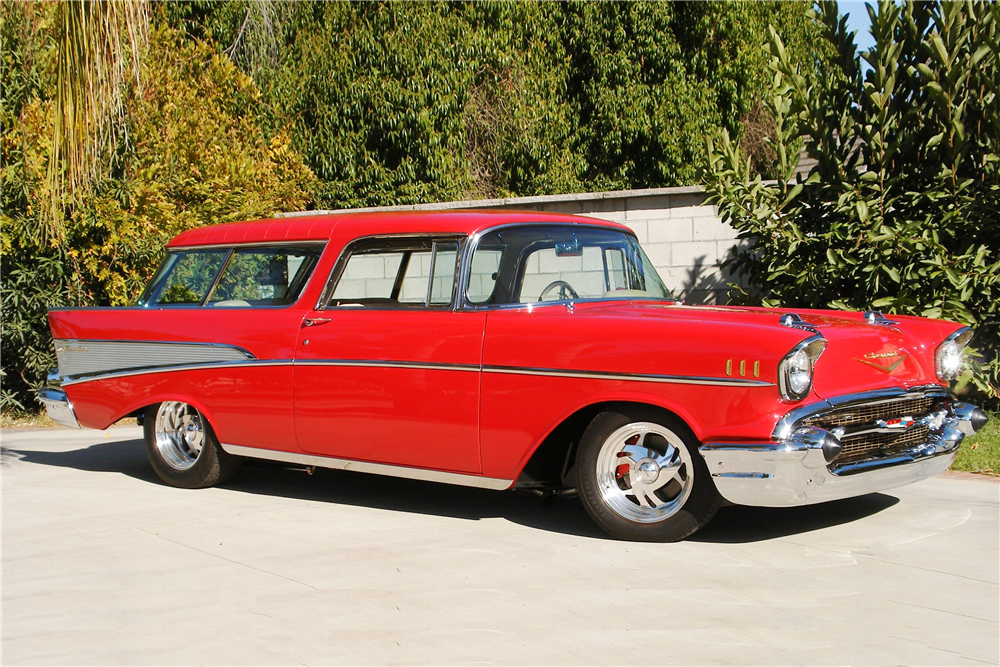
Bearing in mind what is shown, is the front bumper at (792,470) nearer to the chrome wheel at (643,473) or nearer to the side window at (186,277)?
the chrome wheel at (643,473)

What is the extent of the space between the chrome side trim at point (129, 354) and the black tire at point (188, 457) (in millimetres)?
326

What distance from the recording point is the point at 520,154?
16.0 m

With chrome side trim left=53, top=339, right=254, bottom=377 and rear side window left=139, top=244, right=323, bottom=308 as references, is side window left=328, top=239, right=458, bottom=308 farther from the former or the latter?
chrome side trim left=53, top=339, right=254, bottom=377

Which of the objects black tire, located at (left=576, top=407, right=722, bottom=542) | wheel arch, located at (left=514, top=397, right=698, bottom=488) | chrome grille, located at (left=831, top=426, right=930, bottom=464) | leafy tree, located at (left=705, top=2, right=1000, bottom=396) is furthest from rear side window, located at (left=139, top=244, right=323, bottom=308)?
leafy tree, located at (left=705, top=2, right=1000, bottom=396)

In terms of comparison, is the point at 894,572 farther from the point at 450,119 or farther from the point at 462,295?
the point at 450,119

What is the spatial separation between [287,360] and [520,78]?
1133cm

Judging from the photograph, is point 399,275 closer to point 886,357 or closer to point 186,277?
point 186,277

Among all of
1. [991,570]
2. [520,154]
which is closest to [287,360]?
[991,570]

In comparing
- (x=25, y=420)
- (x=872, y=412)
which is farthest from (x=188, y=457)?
(x=872, y=412)

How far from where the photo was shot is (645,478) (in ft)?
15.6

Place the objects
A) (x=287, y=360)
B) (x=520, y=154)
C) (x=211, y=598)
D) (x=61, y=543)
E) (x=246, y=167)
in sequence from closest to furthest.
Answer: (x=211, y=598), (x=61, y=543), (x=287, y=360), (x=246, y=167), (x=520, y=154)

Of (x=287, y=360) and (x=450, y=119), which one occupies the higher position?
(x=450, y=119)

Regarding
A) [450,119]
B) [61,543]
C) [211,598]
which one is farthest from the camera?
[450,119]

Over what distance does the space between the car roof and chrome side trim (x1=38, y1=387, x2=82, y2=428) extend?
53.5 inches
